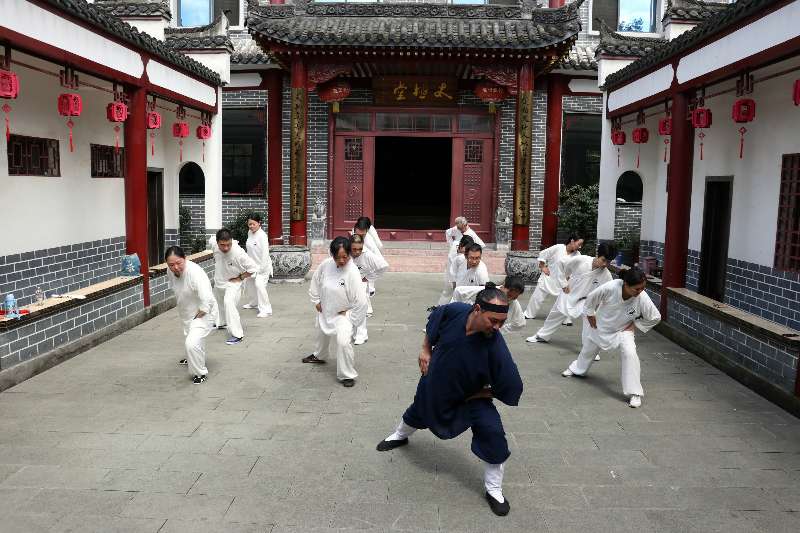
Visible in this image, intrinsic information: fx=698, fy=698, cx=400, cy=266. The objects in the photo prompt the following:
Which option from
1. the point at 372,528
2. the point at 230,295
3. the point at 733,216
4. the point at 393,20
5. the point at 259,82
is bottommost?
the point at 372,528

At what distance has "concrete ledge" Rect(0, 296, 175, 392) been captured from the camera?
6512 mm

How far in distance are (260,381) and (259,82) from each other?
11143 millimetres

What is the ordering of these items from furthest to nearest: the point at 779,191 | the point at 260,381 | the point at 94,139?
the point at 94,139 → the point at 779,191 → the point at 260,381

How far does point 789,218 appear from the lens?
8.08m

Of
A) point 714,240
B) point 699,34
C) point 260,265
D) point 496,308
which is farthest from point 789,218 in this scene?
point 260,265

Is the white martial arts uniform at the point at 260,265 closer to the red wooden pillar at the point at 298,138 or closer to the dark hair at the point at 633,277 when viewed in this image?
the red wooden pillar at the point at 298,138

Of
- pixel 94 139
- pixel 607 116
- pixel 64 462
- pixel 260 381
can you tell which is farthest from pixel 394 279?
pixel 64 462

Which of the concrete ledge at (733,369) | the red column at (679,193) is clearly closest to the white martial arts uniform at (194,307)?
the concrete ledge at (733,369)

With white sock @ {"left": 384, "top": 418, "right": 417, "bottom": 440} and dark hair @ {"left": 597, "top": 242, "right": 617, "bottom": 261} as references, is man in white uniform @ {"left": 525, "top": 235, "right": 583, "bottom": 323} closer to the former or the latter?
dark hair @ {"left": 597, "top": 242, "right": 617, "bottom": 261}

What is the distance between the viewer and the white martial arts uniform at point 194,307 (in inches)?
266

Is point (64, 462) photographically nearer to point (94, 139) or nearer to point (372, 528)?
point (372, 528)

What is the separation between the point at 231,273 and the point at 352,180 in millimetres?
7878

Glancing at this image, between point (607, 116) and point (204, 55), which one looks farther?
point (204, 55)

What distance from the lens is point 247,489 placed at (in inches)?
175
